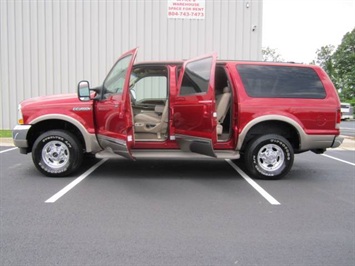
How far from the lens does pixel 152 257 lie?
3262 mm

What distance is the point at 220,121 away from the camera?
6250mm

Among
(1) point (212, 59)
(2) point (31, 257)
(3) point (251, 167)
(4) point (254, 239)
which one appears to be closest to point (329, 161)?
(3) point (251, 167)

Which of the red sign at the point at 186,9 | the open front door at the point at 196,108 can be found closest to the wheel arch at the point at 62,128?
the open front door at the point at 196,108

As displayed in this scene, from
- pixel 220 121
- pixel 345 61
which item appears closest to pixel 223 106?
pixel 220 121

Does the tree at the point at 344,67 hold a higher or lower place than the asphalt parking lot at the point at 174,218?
higher

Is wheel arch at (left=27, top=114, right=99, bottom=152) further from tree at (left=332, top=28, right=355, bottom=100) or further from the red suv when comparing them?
tree at (left=332, top=28, right=355, bottom=100)

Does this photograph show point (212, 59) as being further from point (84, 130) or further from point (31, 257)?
point (31, 257)

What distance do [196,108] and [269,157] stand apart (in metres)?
1.60

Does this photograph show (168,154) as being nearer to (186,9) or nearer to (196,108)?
(196,108)

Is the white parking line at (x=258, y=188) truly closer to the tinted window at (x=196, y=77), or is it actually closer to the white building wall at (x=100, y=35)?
the tinted window at (x=196, y=77)

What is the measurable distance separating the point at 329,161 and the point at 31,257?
23.6 feet

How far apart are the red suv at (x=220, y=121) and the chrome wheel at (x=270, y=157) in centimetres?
2

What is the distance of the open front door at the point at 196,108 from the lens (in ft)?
17.8

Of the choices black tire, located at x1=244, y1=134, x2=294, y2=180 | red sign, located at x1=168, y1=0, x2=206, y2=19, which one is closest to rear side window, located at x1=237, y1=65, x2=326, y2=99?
black tire, located at x1=244, y1=134, x2=294, y2=180
